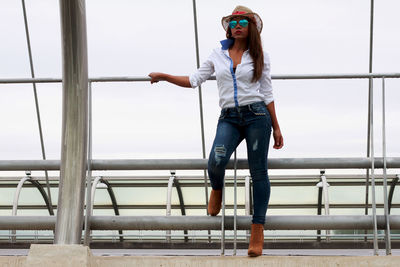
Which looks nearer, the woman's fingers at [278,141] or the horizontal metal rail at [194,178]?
the woman's fingers at [278,141]

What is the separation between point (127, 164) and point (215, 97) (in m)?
5.18

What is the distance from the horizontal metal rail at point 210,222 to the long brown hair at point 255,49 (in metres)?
0.87

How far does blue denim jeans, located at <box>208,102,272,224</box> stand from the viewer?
4312 mm

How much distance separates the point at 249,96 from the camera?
14.2ft

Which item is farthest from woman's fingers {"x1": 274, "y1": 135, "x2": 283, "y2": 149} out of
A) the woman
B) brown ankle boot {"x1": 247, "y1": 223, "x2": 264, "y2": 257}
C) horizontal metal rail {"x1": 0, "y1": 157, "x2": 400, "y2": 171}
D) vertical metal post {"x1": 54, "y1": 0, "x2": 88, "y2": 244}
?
vertical metal post {"x1": 54, "y1": 0, "x2": 88, "y2": 244}

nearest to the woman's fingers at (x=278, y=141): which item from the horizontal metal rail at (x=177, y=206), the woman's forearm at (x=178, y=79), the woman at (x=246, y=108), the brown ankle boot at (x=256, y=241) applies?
the woman at (x=246, y=108)

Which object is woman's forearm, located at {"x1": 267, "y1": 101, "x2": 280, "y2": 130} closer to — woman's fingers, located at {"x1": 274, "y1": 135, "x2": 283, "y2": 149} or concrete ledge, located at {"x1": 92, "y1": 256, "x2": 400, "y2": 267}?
woman's fingers, located at {"x1": 274, "y1": 135, "x2": 283, "y2": 149}

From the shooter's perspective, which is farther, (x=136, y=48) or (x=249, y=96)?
(x=136, y=48)

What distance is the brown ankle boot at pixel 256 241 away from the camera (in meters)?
4.18

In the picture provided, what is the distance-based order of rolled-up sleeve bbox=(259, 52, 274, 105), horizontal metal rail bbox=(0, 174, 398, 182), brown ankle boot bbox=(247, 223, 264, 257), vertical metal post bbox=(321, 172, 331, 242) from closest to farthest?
1. brown ankle boot bbox=(247, 223, 264, 257)
2. rolled-up sleeve bbox=(259, 52, 274, 105)
3. vertical metal post bbox=(321, 172, 331, 242)
4. horizontal metal rail bbox=(0, 174, 398, 182)

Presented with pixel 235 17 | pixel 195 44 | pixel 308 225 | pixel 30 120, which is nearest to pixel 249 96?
pixel 235 17

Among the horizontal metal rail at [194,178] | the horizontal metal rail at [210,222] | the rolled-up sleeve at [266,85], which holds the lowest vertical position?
the horizontal metal rail at [194,178]

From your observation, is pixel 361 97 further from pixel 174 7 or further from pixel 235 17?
pixel 235 17

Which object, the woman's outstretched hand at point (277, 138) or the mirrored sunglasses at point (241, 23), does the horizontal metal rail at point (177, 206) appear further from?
the mirrored sunglasses at point (241, 23)
